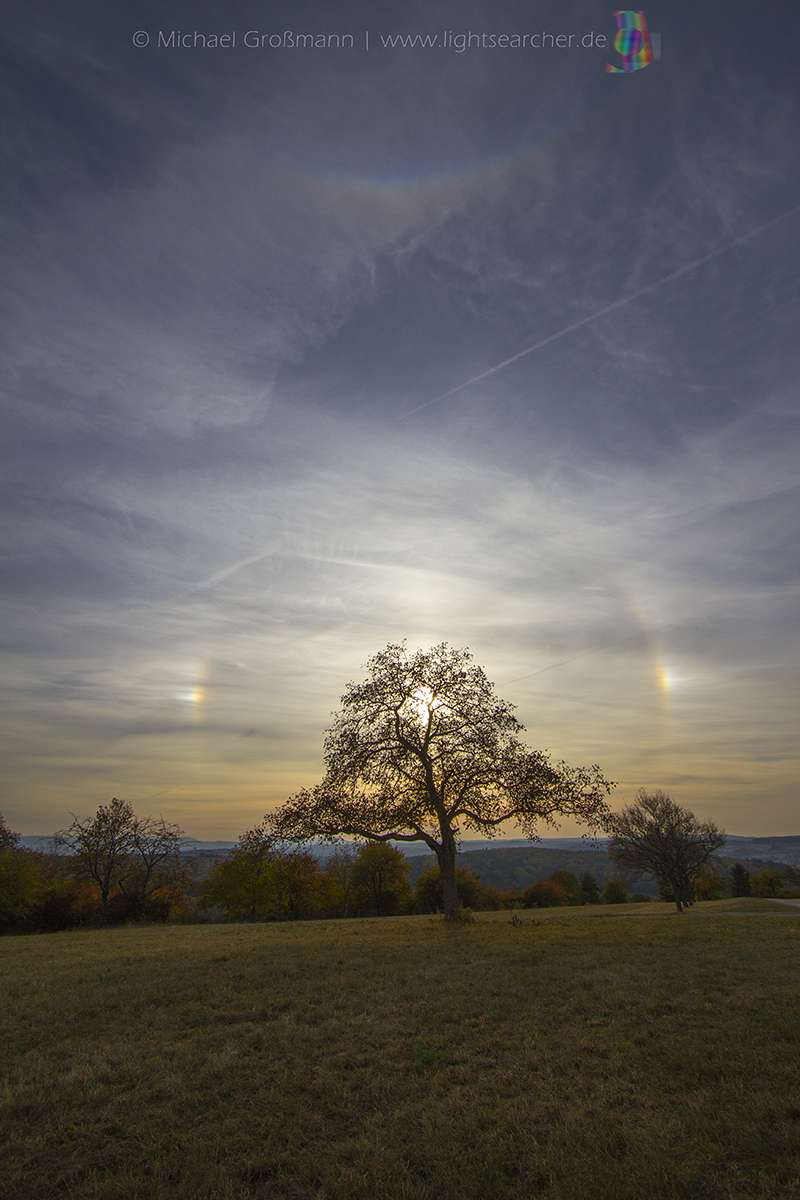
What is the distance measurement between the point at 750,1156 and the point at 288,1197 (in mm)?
3940

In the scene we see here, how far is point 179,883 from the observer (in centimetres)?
4925

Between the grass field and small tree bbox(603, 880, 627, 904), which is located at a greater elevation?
the grass field

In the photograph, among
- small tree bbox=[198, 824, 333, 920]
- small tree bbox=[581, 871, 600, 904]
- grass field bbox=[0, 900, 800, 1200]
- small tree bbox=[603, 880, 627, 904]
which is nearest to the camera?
grass field bbox=[0, 900, 800, 1200]

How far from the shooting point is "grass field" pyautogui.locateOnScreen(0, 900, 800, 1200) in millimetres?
4773

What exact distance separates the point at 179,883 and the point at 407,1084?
5052cm

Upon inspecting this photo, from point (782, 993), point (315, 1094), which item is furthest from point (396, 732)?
point (315, 1094)

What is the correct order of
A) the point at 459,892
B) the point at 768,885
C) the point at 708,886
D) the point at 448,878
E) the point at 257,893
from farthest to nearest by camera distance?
1. the point at 708,886
2. the point at 768,885
3. the point at 459,892
4. the point at 257,893
5. the point at 448,878

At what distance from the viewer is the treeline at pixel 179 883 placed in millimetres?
38281

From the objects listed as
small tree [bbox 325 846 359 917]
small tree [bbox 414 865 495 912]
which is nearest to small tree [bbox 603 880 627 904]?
small tree [bbox 414 865 495 912]

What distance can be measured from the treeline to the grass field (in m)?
16.2

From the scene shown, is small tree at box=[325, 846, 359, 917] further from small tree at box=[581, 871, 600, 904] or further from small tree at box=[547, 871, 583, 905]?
small tree at box=[547, 871, 583, 905]

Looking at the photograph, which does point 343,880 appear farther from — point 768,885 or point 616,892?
point 768,885

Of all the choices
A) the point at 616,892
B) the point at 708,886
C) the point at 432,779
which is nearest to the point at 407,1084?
the point at 432,779

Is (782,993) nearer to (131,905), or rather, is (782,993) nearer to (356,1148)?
(356,1148)
